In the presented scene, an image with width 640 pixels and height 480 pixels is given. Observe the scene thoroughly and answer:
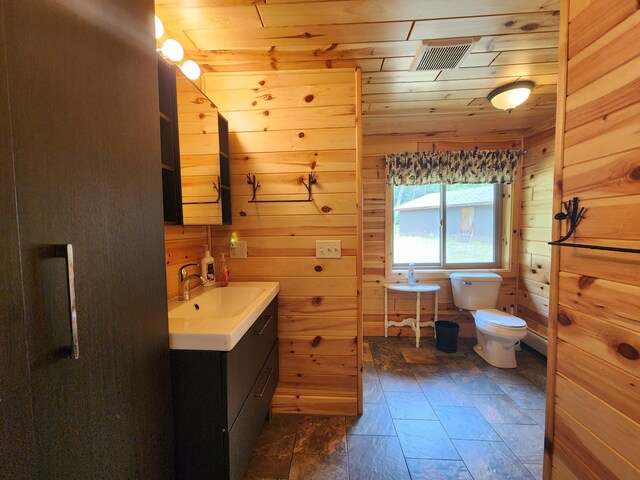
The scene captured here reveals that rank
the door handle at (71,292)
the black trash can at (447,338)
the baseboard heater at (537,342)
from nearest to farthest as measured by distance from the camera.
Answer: the door handle at (71,292) < the baseboard heater at (537,342) < the black trash can at (447,338)

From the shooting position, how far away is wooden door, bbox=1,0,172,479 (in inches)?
19.8

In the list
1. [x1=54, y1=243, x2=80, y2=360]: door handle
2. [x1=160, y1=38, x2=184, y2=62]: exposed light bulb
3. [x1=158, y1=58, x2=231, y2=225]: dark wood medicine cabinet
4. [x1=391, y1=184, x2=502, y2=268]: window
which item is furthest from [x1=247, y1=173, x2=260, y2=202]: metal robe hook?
[x1=391, y1=184, x2=502, y2=268]: window

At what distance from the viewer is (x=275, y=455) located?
1442 mm

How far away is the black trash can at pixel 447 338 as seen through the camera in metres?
2.61

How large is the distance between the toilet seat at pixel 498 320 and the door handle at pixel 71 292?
2763mm

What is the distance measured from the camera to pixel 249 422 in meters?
1.19

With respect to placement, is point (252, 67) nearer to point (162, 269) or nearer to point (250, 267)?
point (250, 267)

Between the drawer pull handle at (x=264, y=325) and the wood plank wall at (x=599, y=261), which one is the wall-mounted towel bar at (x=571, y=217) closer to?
the wood plank wall at (x=599, y=261)

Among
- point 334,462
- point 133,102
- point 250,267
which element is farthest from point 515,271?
point 133,102

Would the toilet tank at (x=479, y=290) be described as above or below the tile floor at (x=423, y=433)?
above

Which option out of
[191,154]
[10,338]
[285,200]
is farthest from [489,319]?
[10,338]

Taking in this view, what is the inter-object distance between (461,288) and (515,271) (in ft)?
2.55

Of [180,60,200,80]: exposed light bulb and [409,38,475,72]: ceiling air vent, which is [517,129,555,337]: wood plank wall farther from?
[180,60,200,80]: exposed light bulb

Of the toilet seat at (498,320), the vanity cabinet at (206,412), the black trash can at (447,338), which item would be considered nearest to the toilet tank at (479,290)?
the toilet seat at (498,320)
